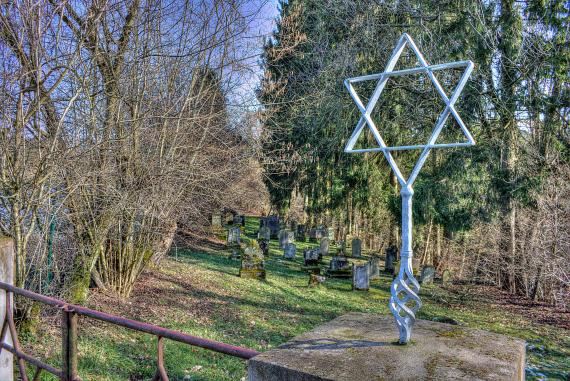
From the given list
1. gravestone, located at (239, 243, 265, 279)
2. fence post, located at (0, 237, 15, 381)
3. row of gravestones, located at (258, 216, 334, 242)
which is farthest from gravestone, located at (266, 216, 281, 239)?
fence post, located at (0, 237, 15, 381)

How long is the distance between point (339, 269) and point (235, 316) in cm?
611

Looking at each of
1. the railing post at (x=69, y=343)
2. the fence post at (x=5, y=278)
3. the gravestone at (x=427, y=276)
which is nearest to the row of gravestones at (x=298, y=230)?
the gravestone at (x=427, y=276)

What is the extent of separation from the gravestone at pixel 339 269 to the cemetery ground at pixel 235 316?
0.34 meters

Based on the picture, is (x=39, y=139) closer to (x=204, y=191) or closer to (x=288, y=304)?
(x=204, y=191)

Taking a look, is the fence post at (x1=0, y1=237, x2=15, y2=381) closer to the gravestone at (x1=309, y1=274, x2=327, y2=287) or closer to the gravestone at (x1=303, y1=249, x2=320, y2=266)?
the gravestone at (x1=309, y1=274, x2=327, y2=287)

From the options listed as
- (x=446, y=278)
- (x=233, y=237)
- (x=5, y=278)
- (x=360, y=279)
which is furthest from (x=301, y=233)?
(x=5, y=278)

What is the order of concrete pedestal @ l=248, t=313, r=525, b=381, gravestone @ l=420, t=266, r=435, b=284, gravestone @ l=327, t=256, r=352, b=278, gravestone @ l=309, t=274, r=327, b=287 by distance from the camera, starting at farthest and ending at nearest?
1. gravestone @ l=327, t=256, r=352, b=278
2. gravestone @ l=420, t=266, r=435, b=284
3. gravestone @ l=309, t=274, r=327, b=287
4. concrete pedestal @ l=248, t=313, r=525, b=381

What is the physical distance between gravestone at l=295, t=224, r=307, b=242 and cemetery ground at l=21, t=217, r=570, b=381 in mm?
7669

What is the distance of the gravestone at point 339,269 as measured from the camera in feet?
44.7

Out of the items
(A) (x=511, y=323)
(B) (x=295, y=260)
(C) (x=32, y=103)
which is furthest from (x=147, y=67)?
(B) (x=295, y=260)

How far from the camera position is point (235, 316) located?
826cm

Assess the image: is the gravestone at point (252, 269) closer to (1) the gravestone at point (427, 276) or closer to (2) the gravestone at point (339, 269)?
(2) the gravestone at point (339, 269)

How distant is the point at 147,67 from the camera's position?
7.47 m

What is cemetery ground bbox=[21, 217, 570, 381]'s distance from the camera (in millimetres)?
5523
